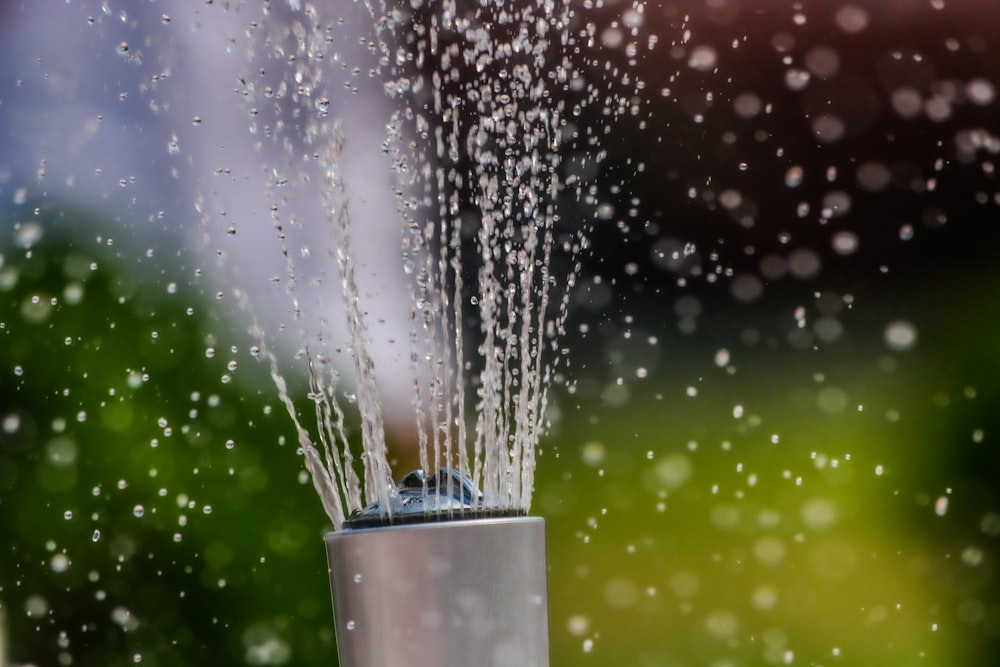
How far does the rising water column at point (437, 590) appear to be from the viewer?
3.20 ft

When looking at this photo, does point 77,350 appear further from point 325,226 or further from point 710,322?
point 710,322

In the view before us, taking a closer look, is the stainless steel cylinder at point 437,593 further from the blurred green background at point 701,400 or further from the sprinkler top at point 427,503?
the blurred green background at point 701,400

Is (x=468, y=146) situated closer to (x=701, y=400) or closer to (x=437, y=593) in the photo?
(x=701, y=400)

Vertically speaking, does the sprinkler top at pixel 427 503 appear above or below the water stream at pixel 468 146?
below

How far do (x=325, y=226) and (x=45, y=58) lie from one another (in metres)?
0.79

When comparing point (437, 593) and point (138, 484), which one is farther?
point (138, 484)

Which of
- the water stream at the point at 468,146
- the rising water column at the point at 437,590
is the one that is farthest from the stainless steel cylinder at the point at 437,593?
the water stream at the point at 468,146

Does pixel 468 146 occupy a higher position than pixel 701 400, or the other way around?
pixel 468 146

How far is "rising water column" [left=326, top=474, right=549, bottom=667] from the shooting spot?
0.98 metres

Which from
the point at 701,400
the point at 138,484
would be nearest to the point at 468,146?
the point at 701,400

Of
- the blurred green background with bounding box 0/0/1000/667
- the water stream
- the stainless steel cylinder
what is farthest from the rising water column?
the blurred green background with bounding box 0/0/1000/667

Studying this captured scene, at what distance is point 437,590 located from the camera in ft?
3.20

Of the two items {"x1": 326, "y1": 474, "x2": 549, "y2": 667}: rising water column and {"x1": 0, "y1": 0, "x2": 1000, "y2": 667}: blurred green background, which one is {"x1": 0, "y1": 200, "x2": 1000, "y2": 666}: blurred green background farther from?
{"x1": 326, "y1": 474, "x2": 549, "y2": 667}: rising water column

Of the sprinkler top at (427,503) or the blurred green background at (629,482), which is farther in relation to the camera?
the blurred green background at (629,482)
